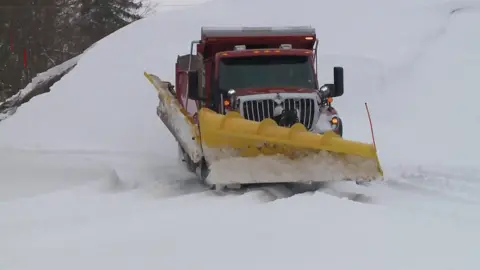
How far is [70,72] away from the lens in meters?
17.5

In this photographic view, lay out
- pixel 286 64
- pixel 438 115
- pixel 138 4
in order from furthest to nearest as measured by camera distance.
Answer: pixel 138 4 < pixel 438 115 < pixel 286 64

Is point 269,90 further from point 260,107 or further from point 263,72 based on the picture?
point 263,72

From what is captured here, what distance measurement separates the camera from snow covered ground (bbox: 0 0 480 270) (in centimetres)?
482

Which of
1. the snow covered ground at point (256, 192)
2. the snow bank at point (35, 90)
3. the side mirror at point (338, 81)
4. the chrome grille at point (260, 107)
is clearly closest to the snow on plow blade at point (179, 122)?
the snow covered ground at point (256, 192)

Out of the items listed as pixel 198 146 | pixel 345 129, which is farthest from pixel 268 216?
pixel 345 129

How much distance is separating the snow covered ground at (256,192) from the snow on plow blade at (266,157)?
298mm

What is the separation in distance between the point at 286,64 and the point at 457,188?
2.92 m

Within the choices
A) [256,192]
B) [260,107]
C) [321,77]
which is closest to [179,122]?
[260,107]

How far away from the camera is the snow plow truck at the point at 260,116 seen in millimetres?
7590

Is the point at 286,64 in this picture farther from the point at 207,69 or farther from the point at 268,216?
the point at 268,216

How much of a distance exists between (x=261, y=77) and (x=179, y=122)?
141 centimetres

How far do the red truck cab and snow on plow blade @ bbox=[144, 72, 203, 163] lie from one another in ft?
0.86

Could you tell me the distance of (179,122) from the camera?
31.4 feet

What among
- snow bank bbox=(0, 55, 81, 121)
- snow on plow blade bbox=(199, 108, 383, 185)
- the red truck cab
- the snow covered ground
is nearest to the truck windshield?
the red truck cab
